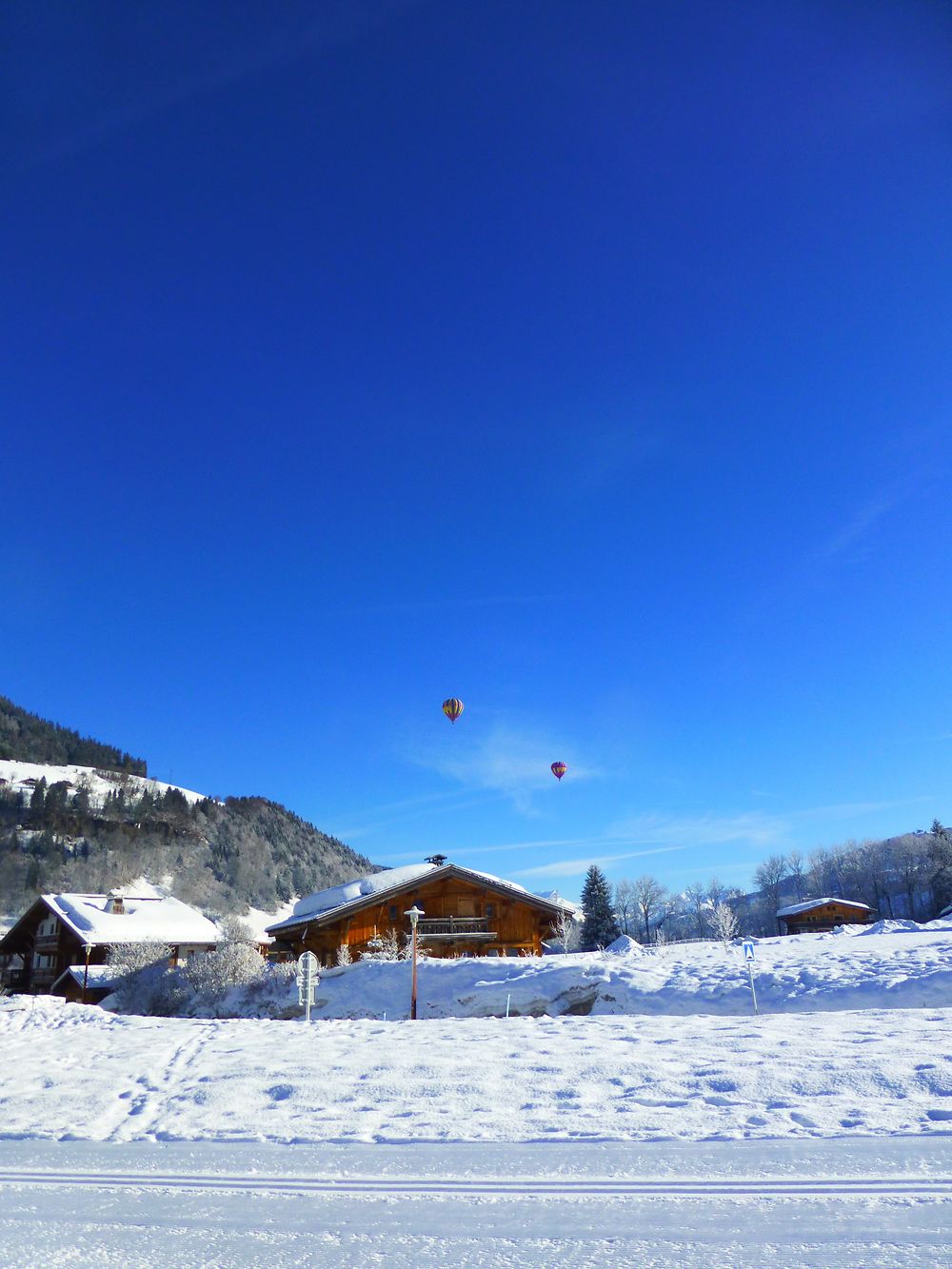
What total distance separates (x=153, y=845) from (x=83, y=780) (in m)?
38.9

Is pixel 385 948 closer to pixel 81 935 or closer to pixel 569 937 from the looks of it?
pixel 81 935

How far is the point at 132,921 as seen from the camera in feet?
175

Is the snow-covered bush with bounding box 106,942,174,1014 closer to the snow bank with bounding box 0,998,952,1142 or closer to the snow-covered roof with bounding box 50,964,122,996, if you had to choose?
the snow-covered roof with bounding box 50,964,122,996

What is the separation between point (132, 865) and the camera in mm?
131750

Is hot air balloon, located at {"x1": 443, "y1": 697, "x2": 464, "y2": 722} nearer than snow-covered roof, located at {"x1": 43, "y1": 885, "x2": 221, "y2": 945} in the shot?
Yes

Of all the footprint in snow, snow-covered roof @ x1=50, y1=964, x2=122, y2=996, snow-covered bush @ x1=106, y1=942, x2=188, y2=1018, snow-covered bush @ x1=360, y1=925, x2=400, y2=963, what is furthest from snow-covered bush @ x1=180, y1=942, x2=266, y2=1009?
the footprint in snow

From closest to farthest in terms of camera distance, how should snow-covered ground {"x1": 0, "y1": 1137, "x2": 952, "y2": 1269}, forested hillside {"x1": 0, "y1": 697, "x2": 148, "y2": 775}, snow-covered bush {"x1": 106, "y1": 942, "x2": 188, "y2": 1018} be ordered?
snow-covered ground {"x1": 0, "y1": 1137, "x2": 952, "y2": 1269} → snow-covered bush {"x1": 106, "y1": 942, "x2": 188, "y2": 1018} → forested hillside {"x1": 0, "y1": 697, "x2": 148, "y2": 775}

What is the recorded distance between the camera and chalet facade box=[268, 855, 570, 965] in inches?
1561

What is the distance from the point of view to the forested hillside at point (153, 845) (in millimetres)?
123062

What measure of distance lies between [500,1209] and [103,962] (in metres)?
56.4

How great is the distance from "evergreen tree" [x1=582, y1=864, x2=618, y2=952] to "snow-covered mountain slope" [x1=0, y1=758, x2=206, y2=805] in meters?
126

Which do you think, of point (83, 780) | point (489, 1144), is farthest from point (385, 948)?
point (83, 780)

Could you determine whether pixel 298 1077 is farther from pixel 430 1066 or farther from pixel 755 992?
pixel 755 992

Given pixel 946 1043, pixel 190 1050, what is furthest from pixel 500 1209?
pixel 190 1050
